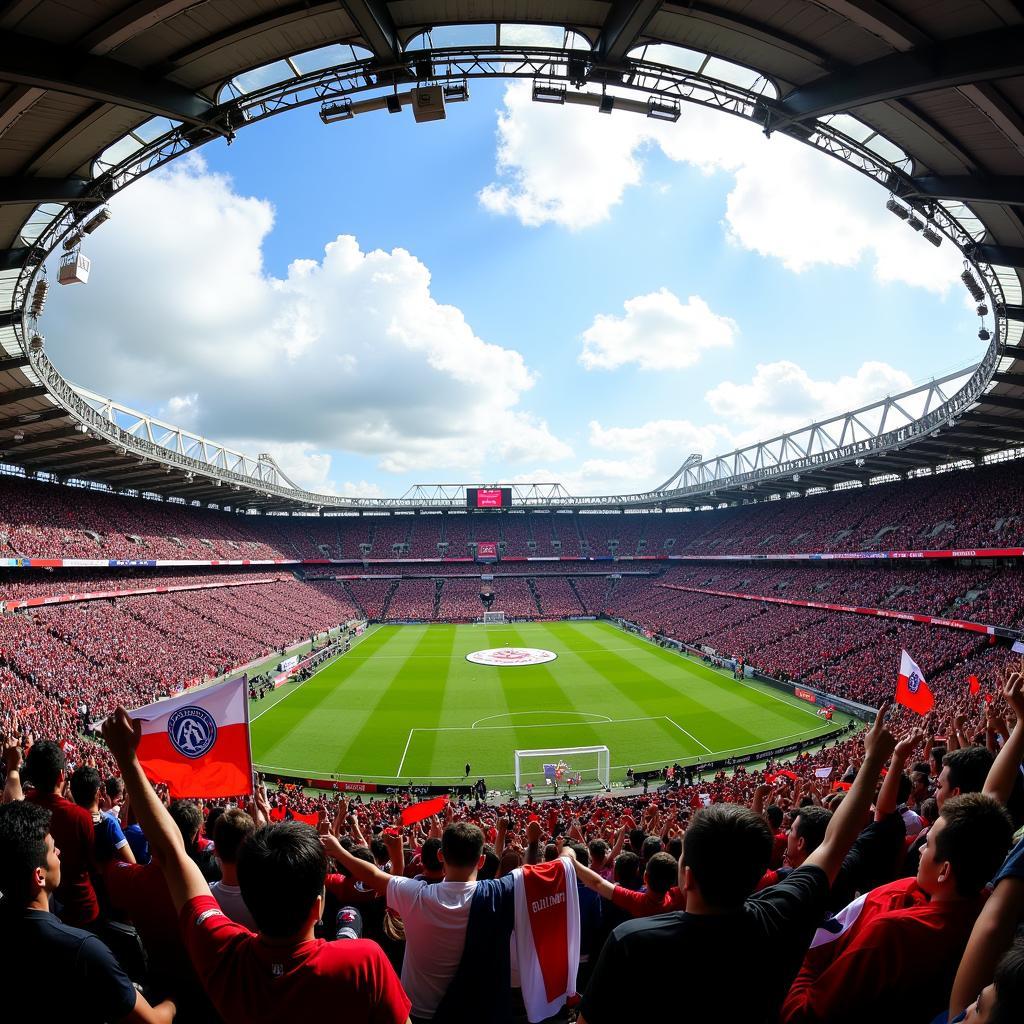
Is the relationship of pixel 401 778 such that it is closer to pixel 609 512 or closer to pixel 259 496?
pixel 259 496

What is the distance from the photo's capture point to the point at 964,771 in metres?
4.64

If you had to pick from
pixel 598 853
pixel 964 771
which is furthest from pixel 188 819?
pixel 964 771

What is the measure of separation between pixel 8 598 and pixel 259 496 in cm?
3397

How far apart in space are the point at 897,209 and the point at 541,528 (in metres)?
76.2

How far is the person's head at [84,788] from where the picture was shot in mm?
5242

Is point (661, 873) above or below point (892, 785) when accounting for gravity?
below

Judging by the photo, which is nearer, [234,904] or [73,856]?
[234,904]

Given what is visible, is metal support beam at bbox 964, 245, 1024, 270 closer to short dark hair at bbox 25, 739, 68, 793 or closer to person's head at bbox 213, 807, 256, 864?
person's head at bbox 213, 807, 256, 864

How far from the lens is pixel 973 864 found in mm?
2641

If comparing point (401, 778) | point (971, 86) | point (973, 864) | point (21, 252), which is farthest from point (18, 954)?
point (401, 778)

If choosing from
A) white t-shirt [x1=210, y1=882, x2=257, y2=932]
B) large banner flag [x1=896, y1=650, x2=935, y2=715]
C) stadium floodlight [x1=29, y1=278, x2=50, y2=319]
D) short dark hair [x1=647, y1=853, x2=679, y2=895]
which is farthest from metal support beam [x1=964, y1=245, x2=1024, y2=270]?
stadium floodlight [x1=29, y1=278, x2=50, y2=319]

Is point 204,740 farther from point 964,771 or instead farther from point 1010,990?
point 964,771

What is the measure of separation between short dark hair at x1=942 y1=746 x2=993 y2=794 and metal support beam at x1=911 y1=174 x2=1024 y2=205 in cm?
1356

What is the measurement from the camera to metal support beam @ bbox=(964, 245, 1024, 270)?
15820mm
